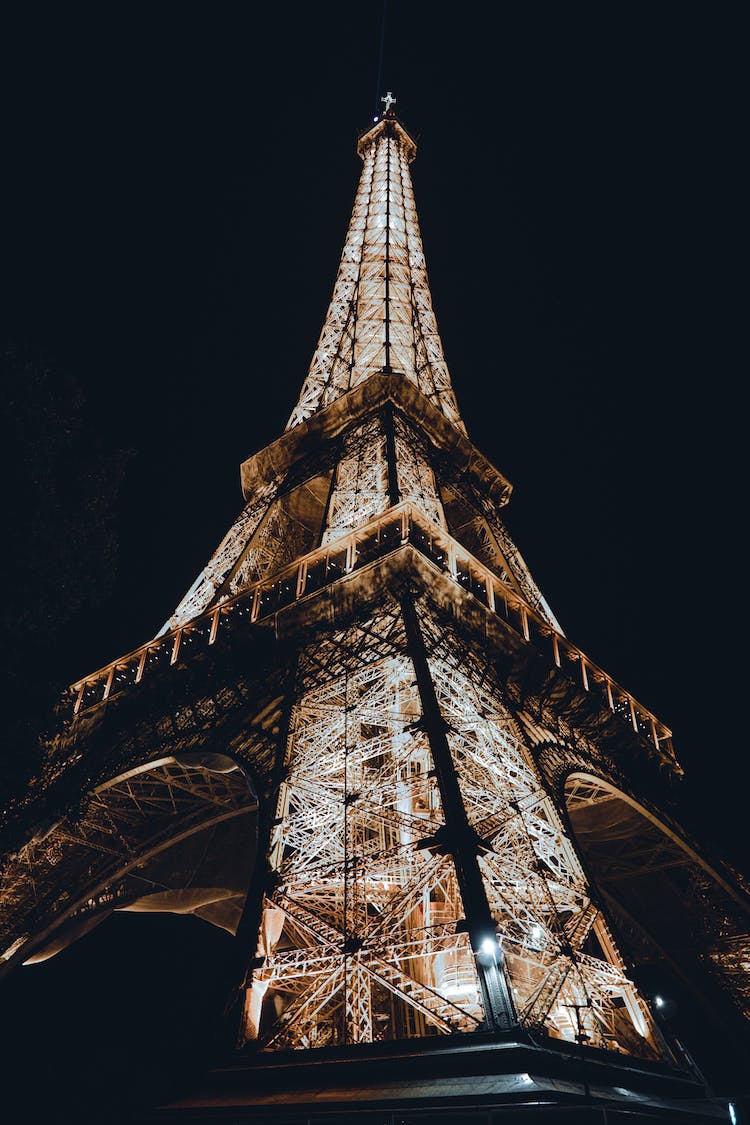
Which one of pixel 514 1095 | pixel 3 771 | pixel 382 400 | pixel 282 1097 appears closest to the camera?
pixel 514 1095

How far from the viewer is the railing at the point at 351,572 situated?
13.3m

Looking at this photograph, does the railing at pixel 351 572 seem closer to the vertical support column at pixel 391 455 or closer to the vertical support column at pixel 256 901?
the vertical support column at pixel 391 455

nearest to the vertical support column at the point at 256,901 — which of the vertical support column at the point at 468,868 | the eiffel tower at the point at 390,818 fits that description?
the eiffel tower at the point at 390,818

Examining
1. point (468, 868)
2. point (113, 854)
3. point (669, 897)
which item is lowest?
point (468, 868)

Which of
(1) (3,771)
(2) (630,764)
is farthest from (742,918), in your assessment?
(1) (3,771)

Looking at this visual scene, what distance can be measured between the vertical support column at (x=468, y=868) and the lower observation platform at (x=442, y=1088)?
39cm

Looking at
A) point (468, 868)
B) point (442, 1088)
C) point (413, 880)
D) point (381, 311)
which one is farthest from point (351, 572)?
point (381, 311)

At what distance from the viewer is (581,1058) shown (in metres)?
5.11

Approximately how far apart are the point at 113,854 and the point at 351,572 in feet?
28.4

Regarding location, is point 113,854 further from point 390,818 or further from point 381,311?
point 381,311

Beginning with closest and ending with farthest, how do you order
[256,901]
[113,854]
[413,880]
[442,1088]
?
[442,1088] → [413,880] → [256,901] → [113,854]

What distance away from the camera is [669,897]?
645 inches

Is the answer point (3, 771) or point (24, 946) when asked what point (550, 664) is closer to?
point (3, 771)

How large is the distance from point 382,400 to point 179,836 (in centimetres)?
1456
